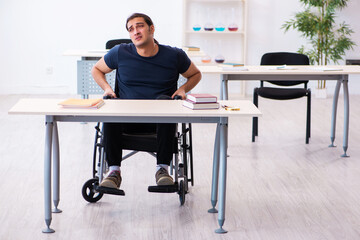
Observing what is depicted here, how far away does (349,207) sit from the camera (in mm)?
3207

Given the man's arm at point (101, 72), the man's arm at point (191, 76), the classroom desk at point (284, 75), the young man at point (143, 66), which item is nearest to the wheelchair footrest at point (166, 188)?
the young man at point (143, 66)

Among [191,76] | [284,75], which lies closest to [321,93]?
[284,75]

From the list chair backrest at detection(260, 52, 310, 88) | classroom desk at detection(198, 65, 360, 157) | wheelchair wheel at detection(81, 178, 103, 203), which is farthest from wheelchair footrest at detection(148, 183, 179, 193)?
chair backrest at detection(260, 52, 310, 88)

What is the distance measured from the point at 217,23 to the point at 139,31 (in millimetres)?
4018

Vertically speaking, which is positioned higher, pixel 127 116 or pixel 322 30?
pixel 322 30

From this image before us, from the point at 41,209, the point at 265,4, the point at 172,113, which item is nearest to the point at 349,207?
the point at 172,113

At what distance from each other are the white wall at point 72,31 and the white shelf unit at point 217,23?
123mm

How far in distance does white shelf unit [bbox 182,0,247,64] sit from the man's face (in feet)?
12.6

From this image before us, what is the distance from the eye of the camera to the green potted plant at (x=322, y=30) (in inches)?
270

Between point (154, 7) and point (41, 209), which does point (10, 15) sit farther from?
point (41, 209)

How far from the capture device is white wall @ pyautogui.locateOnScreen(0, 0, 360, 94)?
7.12 meters

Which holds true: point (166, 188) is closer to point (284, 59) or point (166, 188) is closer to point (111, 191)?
point (111, 191)

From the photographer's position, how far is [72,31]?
7.17 m

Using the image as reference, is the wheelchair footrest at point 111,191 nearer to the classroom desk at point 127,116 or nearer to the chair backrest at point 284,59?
the classroom desk at point 127,116
